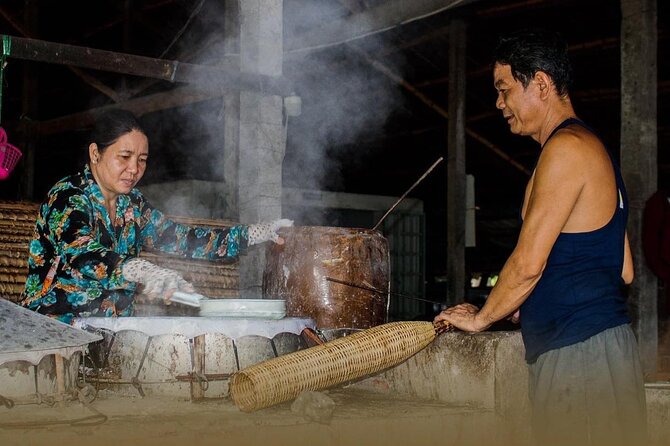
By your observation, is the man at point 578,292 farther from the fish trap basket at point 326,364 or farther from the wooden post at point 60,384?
the wooden post at point 60,384

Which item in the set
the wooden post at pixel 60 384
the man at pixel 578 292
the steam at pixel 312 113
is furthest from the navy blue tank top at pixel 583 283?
the steam at pixel 312 113

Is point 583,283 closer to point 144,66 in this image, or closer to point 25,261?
point 144,66

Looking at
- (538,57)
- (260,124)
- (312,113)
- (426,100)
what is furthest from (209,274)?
(426,100)

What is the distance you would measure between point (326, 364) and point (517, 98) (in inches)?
62.4

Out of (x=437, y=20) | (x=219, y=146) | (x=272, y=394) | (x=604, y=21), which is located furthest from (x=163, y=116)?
(x=272, y=394)

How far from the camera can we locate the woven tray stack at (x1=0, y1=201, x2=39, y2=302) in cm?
542

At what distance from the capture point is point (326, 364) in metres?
3.82

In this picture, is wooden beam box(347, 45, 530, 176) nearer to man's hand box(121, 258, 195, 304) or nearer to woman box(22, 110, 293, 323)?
woman box(22, 110, 293, 323)

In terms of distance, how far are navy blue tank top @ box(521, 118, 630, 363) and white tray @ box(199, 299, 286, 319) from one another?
1.58 m

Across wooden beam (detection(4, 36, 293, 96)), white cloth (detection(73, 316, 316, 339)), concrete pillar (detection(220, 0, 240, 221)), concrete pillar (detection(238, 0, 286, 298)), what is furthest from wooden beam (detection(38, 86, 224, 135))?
white cloth (detection(73, 316, 316, 339))

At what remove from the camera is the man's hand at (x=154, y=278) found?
3824 millimetres

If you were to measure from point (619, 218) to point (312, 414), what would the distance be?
5.26 ft

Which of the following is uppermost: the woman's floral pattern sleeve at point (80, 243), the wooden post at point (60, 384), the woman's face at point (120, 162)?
the woman's face at point (120, 162)

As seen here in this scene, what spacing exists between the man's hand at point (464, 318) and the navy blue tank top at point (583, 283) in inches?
12.9
